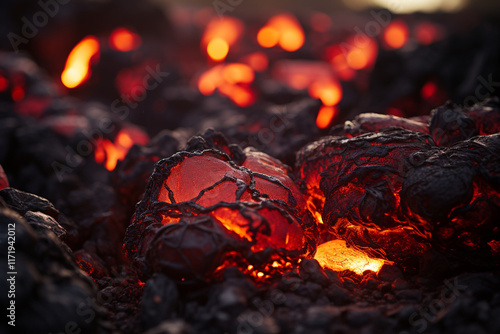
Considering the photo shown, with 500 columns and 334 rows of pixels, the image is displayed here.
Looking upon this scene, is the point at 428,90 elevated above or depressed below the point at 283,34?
below

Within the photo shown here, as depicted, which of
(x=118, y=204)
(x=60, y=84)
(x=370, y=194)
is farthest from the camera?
(x=60, y=84)

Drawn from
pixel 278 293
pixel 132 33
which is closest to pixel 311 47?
pixel 132 33

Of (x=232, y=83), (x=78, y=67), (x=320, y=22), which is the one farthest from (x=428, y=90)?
(x=320, y=22)

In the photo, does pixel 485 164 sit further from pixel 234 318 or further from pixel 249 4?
pixel 249 4

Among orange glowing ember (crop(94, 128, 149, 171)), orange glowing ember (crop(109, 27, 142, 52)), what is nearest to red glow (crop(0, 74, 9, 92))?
orange glowing ember (crop(109, 27, 142, 52))

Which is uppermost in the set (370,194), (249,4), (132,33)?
(249,4)

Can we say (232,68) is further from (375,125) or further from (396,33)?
(396,33)

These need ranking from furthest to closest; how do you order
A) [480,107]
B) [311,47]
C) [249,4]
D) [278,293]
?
[249,4]
[311,47]
[480,107]
[278,293]

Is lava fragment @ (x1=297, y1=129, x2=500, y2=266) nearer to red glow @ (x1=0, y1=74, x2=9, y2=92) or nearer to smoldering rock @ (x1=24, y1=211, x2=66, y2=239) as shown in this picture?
smoldering rock @ (x1=24, y1=211, x2=66, y2=239)
